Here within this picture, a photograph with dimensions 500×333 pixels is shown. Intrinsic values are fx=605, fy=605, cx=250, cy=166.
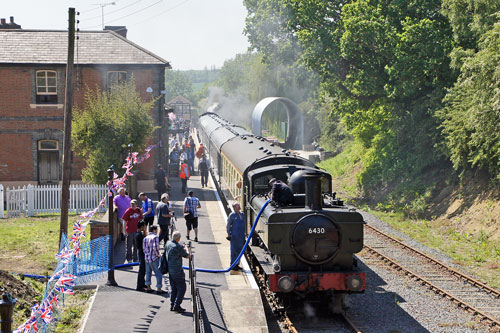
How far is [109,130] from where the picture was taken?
24.0 meters

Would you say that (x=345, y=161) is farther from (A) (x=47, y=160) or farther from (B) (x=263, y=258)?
(B) (x=263, y=258)

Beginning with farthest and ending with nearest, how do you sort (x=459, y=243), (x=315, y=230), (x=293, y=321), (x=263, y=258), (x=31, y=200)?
1. (x=31, y=200)
2. (x=459, y=243)
3. (x=263, y=258)
4. (x=293, y=321)
5. (x=315, y=230)

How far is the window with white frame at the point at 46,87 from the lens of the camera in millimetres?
28391

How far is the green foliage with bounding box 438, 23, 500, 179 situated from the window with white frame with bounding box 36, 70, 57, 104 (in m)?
17.5

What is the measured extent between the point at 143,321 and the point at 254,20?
39013mm

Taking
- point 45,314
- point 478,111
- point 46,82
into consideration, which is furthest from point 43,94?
point 45,314

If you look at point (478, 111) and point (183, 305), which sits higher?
point (478, 111)

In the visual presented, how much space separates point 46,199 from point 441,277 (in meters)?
16.1

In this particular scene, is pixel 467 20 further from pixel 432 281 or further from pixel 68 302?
pixel 68 302

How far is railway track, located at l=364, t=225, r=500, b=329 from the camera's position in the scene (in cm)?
1288

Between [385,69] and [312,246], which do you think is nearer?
[312,246]

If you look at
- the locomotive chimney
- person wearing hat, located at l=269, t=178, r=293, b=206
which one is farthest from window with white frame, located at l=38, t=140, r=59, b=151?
the locomotive chimney

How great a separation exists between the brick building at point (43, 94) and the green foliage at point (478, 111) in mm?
13411

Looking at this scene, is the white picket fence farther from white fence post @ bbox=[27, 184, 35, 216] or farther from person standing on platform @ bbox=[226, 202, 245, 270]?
person standing on platform @ bbox=[226, 202, 245, 270]
